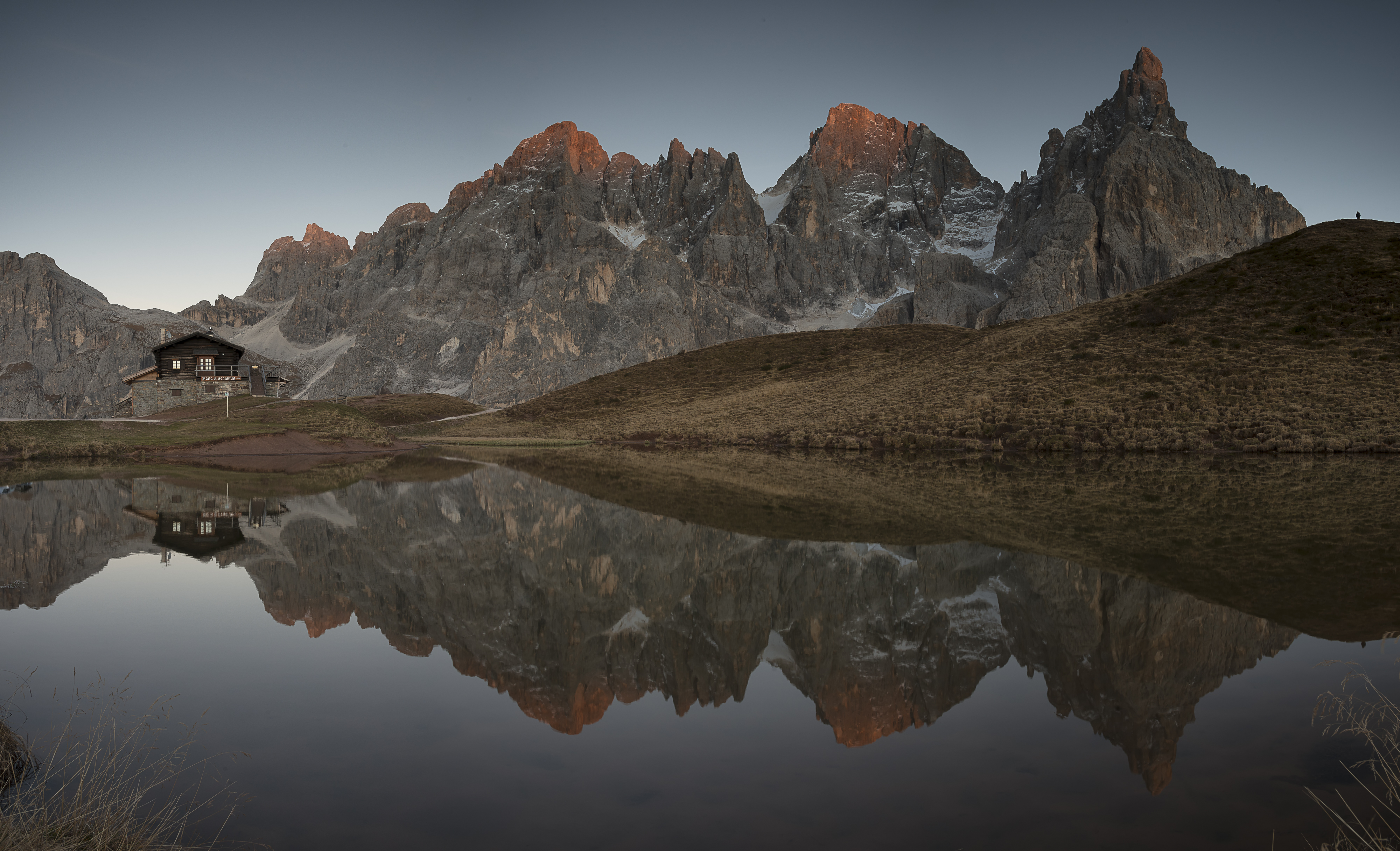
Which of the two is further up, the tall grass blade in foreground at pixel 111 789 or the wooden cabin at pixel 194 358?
the wooden cabin at pixel 194 358

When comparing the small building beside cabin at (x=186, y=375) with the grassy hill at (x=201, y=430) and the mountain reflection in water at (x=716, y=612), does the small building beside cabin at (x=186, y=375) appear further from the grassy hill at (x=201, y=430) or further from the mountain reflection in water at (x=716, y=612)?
the mountain reflection in water at (x=716, y=612)

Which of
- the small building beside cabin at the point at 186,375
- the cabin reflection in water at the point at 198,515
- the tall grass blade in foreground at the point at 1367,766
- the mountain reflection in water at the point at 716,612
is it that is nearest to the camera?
the tall grass blade in foreground at the point at 1367,766

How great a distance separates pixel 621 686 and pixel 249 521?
1475cm

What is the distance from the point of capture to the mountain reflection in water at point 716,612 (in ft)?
22.9

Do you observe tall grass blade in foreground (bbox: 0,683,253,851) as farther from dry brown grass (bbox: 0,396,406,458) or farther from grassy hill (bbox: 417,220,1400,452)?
dry brown grass (bbox: 0,396,406,458)

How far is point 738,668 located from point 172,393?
8486 centimetres

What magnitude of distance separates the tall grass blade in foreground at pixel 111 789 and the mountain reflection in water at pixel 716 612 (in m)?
2.43

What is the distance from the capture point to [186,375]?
74875 millimetres

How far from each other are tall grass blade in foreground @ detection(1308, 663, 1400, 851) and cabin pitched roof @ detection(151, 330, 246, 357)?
82.8 meters

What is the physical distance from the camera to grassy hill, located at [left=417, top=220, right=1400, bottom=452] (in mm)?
42250

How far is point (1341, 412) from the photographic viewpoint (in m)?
40.7

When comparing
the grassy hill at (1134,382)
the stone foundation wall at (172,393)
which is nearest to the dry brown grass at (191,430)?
the stone foundation wall at (172,393)

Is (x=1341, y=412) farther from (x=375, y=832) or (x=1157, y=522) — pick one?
(x=375, y=832)

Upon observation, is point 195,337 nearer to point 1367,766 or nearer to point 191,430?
point 191,430
